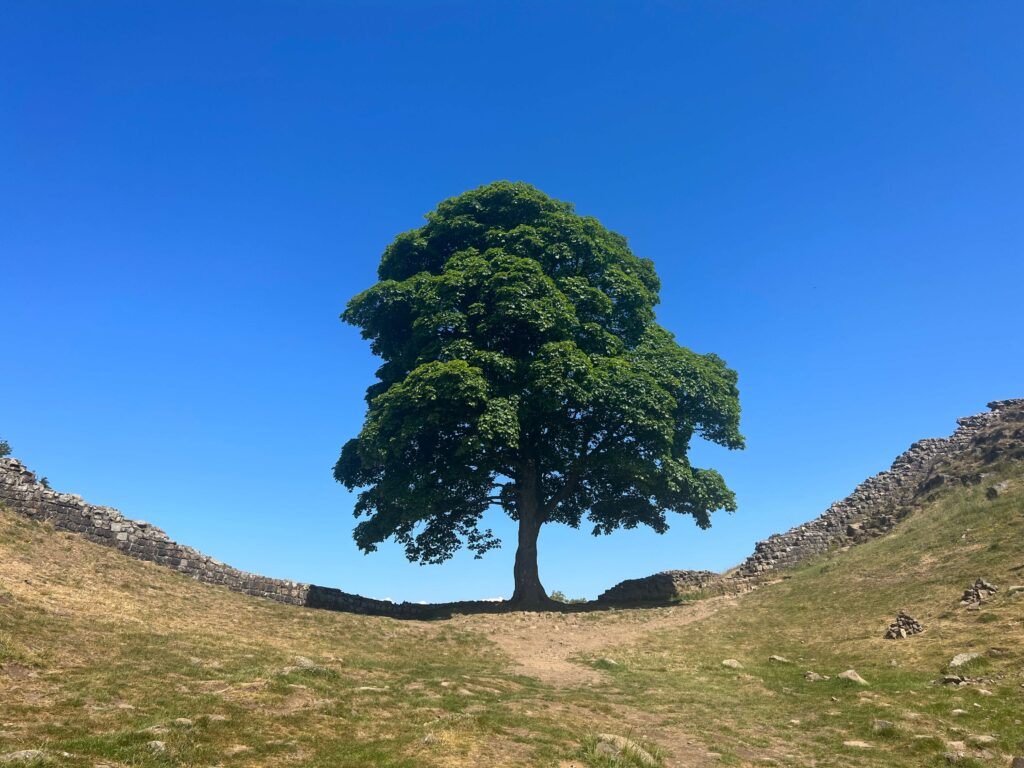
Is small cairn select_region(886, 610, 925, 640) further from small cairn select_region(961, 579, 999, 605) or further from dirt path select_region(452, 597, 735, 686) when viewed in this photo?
dirt path select_region(452, 597, 735, 686)

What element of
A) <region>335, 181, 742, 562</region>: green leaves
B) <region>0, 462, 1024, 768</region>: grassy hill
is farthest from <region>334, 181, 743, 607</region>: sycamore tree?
<region>0, 462, 1024, 768</region>: grassy hill

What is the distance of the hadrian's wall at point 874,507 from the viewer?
32938 mm

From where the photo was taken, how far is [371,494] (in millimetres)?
32656

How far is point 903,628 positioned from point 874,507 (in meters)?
19.0

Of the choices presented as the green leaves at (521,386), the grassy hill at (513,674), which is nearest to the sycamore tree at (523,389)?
the green leaves at (521,386)

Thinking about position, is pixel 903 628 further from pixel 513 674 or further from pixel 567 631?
pixel 567 631

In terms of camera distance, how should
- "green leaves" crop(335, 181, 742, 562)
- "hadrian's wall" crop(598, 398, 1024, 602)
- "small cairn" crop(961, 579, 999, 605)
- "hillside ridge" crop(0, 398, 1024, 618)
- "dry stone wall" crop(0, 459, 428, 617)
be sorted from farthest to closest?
1. "hadrian's wall" crop(598, 398, 1024, 602)
2. "green leaves" crop(335, 181, 742, 562)
3. "hillside ridge" crop(0, 398, 1024, 618)
4. "dry stone wall" crop(0, 459, 428, 617)
5. "small cairn" crop(961, 579, 999, 605)

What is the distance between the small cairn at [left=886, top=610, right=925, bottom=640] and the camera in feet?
61.2

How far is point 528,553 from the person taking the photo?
31.9 meters

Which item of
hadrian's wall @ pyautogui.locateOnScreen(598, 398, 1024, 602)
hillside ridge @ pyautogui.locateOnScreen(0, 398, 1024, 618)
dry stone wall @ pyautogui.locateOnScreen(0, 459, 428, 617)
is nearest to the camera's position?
dry stone wall @ pyautogui.locateOnScreen(0, 459, 428, 617)

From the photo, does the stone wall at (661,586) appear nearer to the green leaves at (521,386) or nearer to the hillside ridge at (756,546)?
the hillside ridge at (756,546)

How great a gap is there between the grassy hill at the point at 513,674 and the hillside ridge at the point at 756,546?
4.36ft

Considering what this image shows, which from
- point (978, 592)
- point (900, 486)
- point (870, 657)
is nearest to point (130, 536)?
point (870, 657)

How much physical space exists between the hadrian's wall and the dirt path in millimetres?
3510
